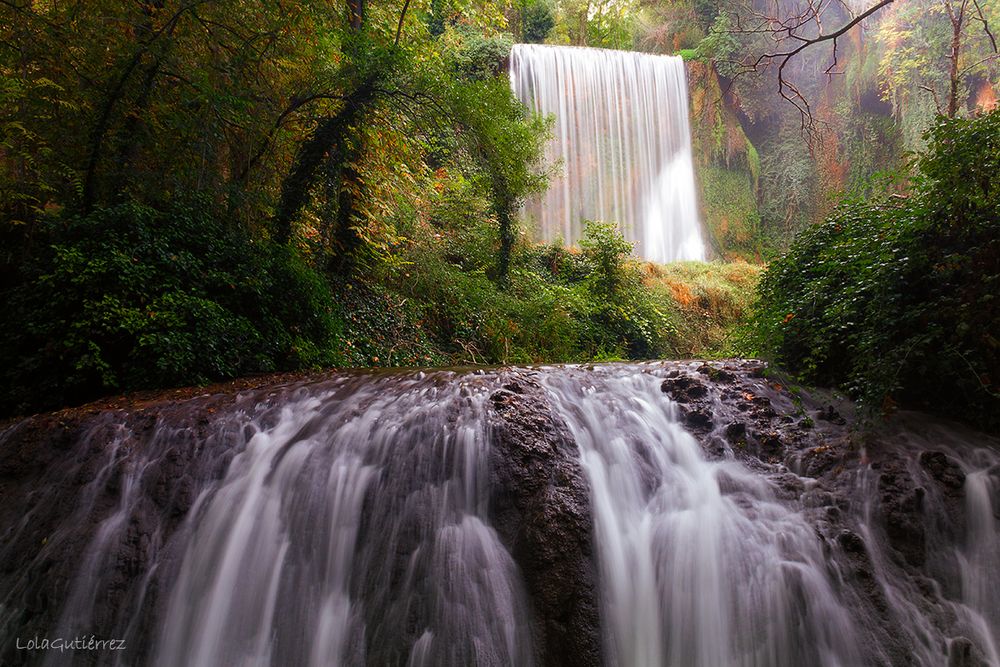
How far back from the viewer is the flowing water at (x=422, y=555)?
308cm

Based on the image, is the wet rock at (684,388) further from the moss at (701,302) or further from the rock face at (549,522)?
the moss at (701,302)

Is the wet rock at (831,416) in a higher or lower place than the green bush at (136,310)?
lower

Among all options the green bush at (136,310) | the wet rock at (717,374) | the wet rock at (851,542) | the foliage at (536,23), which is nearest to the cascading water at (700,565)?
the wet rock at (851,542)

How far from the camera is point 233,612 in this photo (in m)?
3.30

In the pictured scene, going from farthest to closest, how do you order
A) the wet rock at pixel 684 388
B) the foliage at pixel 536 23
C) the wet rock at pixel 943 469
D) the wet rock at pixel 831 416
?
the foliage at pixel 536 23
the wet rock at pixel 684 388
the wet rock at pixel 831 416
the wet rock at pixel 943 469

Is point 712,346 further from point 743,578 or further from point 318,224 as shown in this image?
point 743,578

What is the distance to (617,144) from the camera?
61.4ft

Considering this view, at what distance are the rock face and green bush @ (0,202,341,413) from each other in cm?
333

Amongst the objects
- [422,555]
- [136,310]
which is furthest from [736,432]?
[136,310]

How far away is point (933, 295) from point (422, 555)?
4.10 metres

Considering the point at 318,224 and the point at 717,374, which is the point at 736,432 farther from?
the point at 318,224

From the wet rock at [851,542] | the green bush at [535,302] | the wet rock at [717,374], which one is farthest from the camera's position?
the green bush at [535,302]

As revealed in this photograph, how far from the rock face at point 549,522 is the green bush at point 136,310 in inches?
131

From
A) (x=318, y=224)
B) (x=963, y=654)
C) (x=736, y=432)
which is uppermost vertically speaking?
(x=318, y=224)
